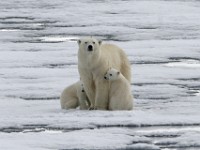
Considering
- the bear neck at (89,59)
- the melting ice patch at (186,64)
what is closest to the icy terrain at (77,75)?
the melting ice patch at (186,64)

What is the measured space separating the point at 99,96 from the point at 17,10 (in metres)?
9.94

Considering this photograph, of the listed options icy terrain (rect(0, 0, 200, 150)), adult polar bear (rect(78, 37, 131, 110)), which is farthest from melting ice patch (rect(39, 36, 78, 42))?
adult polar bear (rect(78, 37, 131, 110))

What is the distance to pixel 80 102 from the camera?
827cm

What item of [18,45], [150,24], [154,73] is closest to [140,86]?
[154,73]

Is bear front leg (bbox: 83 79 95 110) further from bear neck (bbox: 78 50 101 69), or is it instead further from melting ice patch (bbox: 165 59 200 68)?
melting ice patch (bbox: 165 59 200 68)

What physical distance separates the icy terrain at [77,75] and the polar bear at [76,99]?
0.45 feet

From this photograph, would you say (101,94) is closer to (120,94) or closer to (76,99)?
(120,94)

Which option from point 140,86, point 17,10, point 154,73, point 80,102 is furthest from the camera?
point 17,10

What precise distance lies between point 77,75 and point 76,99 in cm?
202

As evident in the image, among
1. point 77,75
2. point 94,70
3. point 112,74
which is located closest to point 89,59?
point 94,70

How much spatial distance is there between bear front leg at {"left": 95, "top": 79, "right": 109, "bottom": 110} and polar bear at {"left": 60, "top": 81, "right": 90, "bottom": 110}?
20cm

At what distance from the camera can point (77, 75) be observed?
10344mm

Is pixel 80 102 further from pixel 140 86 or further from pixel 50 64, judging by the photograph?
pixel 50 64

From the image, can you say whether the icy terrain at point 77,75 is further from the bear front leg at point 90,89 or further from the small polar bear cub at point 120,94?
the bear front leg at point 90,89
